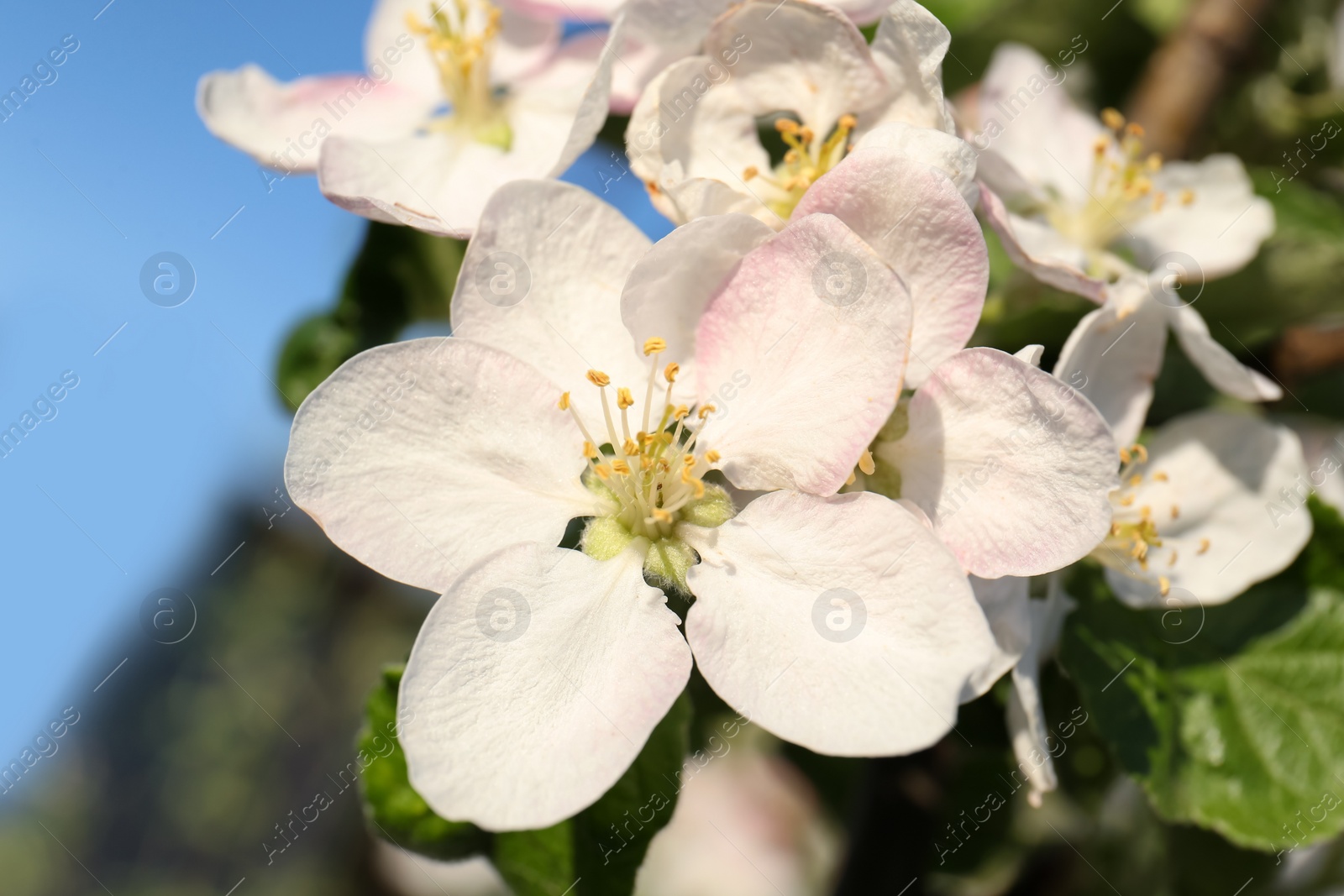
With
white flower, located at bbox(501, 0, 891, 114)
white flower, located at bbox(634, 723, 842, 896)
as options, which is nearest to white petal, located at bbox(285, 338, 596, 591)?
white flower, located at bbox(501, 0, 891, 114)

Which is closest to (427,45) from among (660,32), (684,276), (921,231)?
(660,32)

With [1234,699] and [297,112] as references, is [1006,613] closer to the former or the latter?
[1234,699]

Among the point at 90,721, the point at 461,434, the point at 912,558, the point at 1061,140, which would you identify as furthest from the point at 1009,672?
the point at 90,721

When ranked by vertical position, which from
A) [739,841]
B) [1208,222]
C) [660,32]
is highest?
[660,32]

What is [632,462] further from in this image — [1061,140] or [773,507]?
[1061,140]

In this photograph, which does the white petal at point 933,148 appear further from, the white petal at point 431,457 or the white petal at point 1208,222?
the white petal at point 1208,222

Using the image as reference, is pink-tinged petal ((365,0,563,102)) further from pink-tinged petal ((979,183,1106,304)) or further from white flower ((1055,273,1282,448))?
white flower ((1055,273,1282,448))
